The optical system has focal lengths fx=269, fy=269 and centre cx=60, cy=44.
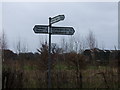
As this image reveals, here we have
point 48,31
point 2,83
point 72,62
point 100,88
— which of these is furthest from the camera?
point 72,62

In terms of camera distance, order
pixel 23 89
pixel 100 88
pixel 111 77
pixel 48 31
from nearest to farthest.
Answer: pixel 48 31 → pixel 23 89 → pixel 100 88 → pixel 111 77

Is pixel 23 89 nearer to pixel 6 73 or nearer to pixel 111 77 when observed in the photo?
pixel 6 73

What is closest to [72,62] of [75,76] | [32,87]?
[75,76]

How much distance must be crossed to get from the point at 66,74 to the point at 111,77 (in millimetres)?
1645

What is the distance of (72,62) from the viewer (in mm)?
14430

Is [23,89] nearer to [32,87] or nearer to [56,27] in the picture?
[32,87]

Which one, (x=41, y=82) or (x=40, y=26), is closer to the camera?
(x=40, y=26)

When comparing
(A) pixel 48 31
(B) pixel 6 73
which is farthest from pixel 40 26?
(B) pixel 6 73

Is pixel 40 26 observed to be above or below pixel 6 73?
above

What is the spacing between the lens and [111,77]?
377 inches

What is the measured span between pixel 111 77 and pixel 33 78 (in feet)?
9.10

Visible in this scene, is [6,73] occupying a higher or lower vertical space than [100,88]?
higher

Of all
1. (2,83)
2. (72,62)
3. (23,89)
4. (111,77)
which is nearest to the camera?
(2,83)

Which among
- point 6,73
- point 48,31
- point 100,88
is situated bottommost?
point 100,88
